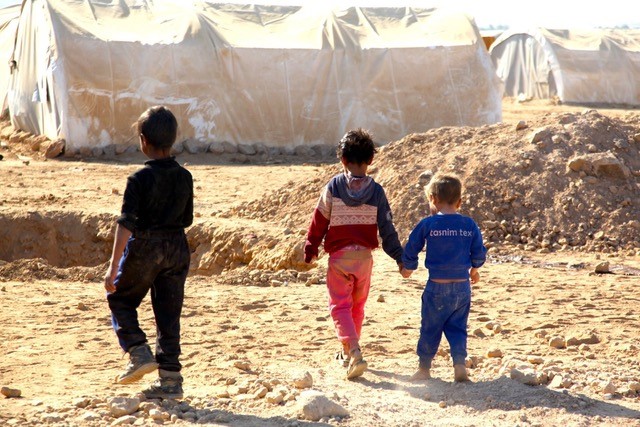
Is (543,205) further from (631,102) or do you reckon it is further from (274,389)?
(631,102)

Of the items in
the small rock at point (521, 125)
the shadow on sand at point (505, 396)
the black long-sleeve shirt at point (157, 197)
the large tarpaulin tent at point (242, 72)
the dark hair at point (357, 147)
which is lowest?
the shadow on sand at point (505, 396)

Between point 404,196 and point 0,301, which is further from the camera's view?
point 404,196

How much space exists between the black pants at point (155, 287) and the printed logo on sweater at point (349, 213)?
950 mm

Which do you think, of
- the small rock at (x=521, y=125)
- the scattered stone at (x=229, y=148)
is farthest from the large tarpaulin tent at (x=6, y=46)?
the small rock at (x=521, y=125)

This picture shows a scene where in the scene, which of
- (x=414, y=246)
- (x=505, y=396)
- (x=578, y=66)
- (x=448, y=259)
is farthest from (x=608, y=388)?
(x=578, y=66)

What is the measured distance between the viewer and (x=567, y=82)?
28.7m

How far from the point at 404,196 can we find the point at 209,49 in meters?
9.76

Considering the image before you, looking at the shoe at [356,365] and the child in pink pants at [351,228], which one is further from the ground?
the child in pink pants at [351,228]

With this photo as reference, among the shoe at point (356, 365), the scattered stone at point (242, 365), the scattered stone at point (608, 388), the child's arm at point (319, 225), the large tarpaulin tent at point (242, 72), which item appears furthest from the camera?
the large tarpaulin tent at point (242, 72)

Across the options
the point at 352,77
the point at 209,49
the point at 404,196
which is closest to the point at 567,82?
Result: the point at 352,77

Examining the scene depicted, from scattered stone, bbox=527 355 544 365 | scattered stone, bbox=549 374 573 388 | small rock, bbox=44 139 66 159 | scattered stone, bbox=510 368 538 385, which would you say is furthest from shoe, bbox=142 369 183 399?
small rock, bbox=44 139 66 159

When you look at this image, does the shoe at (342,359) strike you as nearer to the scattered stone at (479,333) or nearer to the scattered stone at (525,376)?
the scattered stone at (525,376)

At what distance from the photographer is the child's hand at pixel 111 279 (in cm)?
442

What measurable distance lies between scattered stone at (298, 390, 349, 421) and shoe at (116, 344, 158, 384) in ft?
2.53
